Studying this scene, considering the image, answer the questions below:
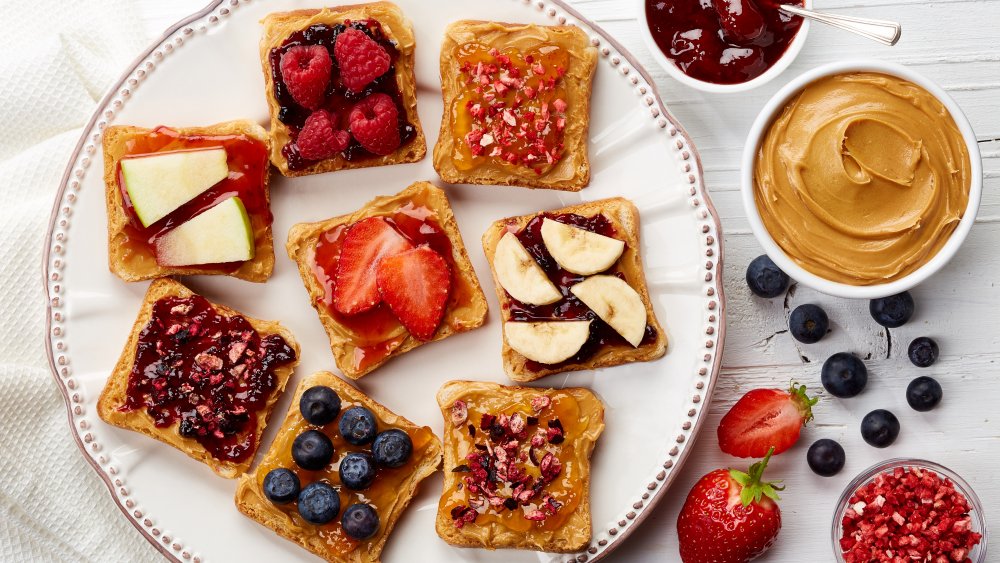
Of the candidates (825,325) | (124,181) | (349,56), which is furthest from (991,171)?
(124,181)

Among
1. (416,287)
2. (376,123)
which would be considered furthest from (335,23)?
(416,287)

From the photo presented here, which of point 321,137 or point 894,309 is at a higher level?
point 321,137

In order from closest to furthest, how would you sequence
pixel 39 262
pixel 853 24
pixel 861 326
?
pixel 853 24
pixel 861 326
pixel 39 262

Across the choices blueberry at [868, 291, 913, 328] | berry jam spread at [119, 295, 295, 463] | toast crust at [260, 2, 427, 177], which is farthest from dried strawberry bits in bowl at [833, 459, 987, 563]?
berry jam spread at [119, 295, 295, 463]

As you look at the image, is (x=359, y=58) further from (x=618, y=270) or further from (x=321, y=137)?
(x=618, y=270)

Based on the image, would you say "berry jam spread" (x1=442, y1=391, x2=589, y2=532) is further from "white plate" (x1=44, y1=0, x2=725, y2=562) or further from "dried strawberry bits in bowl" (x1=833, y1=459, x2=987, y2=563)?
"dried strawberry bits in bowl" (x1=833, y1=459, x2=987, y2=563)

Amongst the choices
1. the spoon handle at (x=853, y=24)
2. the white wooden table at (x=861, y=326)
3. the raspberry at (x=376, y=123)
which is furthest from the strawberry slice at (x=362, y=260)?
the spoon handle at (x=853, y=24)
